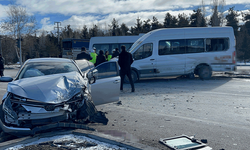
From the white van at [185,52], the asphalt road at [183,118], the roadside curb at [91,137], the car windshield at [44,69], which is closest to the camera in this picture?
the roadside curb at [91,137]

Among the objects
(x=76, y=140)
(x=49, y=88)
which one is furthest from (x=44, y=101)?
(x=76, y=140)

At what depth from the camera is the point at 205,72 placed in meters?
12.8

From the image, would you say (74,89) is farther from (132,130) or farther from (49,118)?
(132,130)

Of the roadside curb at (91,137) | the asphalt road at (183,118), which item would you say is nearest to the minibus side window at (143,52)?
the asphalt road at (183,118)

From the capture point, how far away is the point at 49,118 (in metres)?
4.21

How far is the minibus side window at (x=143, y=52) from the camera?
12.6 metres

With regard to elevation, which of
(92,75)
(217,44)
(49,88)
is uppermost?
(217,44)

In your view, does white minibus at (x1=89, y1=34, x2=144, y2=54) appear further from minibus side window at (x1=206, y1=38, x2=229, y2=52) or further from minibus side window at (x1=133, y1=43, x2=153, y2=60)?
minibus side window at (x1=206, y1=38, x2=229, y2=52)

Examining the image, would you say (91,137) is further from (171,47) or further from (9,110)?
(171,47)

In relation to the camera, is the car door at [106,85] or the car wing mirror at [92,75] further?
the car door at [106,85]

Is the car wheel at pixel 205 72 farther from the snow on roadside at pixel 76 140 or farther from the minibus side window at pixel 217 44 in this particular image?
the snow on roadside at pixel 76 140

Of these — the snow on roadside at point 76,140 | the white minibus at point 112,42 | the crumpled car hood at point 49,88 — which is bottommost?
the snow on roadside at point 76,140

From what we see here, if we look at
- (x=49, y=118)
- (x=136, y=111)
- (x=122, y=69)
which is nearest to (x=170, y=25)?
(x=122, y=69)

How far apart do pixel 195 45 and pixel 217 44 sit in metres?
1.24
